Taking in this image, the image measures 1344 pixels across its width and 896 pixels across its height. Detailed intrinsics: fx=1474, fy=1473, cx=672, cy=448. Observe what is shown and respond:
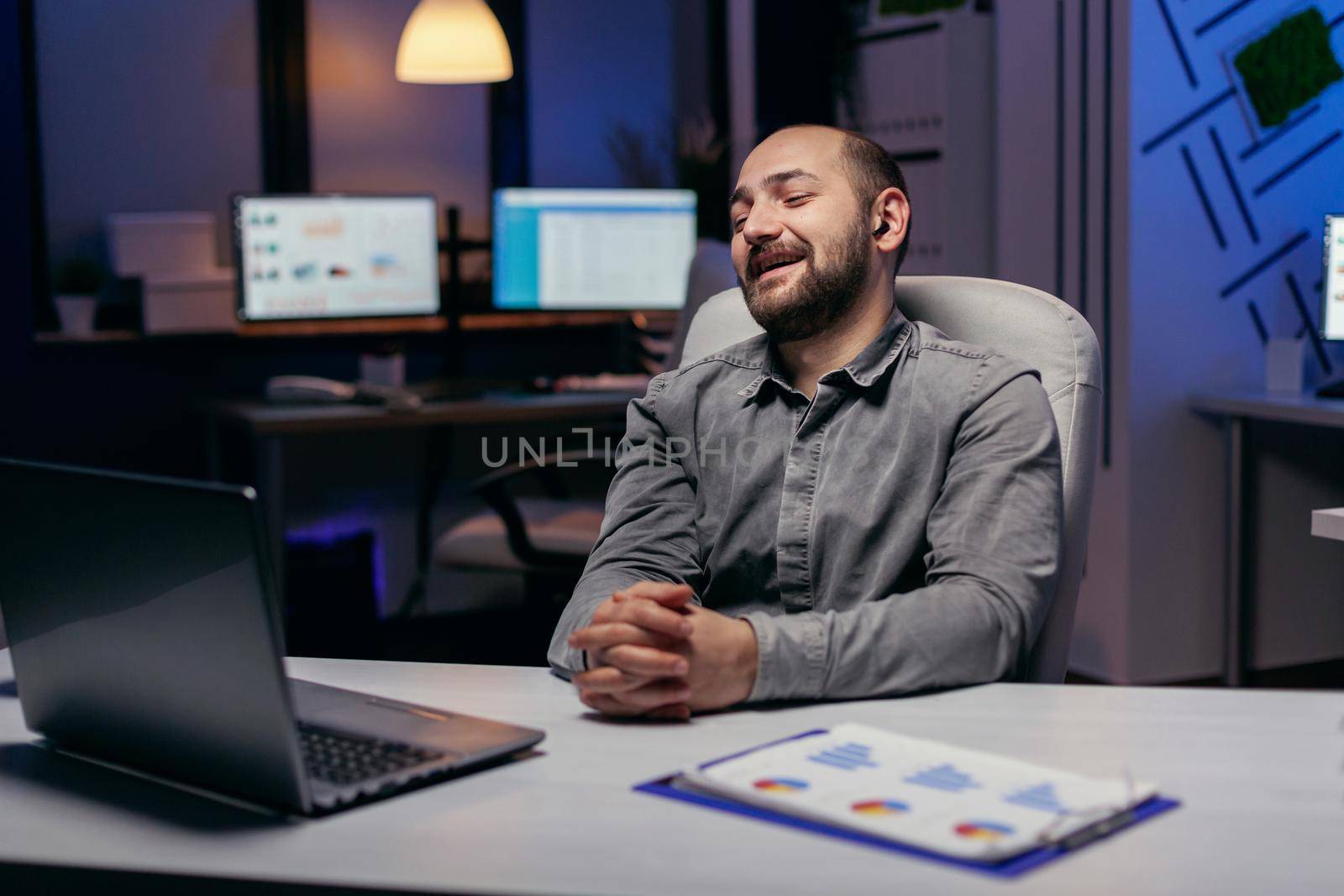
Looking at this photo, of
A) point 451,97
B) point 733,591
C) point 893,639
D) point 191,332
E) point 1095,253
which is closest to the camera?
point 893,639

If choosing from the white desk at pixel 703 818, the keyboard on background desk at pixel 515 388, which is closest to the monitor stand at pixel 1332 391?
the keyboard on background desk at pixel 515 388

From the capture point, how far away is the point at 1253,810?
3.31 feet

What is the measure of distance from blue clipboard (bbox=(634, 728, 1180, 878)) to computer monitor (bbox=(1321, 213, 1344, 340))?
3097 millimetres

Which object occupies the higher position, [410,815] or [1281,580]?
[410,815]

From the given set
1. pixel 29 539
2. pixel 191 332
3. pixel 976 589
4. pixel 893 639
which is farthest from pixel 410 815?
pixel 191 332

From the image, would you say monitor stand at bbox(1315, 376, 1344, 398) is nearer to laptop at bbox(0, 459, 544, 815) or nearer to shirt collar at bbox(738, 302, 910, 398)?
shirt collar at bbox(738, 302, 910, 398)

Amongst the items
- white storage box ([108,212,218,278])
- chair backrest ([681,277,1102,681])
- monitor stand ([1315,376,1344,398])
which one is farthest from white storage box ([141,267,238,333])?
monitor stand ([1315,376,1344,398])

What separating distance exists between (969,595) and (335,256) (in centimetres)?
306

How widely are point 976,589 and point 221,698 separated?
0.72 meters

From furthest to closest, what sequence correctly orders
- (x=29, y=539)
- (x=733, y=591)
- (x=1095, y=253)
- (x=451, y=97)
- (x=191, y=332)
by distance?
1. (x=451, y=97)
2. (x=191, y=332)
3. (x=1095, y=253)
4. (x=733, y=591)
5. (x=29, y=539)

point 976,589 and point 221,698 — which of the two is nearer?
point 221,698

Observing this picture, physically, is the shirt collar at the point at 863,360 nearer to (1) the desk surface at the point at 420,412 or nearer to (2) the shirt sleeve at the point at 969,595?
(2) the shirt sleeve at the point at 969,595

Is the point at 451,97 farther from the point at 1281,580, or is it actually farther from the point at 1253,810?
the point at 1253,810

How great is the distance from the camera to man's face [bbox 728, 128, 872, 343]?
1781 millimetres
